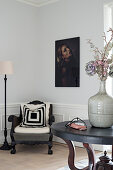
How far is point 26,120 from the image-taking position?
4773 mm

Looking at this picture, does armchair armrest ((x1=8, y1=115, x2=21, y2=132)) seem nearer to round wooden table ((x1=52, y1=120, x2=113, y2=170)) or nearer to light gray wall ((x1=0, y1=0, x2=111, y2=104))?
light gray wall ((x1=0, y1=0, x2=111, y2=104))

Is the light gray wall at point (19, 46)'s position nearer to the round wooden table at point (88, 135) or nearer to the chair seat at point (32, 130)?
the chair seat at point (32, 130)

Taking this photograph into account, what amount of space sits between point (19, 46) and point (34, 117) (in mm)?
1574

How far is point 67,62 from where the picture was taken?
5.17 meters

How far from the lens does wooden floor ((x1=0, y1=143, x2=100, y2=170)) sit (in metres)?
3.70

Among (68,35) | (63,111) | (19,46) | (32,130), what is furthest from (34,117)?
(68,35)

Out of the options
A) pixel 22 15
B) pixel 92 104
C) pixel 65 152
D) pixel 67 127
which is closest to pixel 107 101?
pixel 92 104

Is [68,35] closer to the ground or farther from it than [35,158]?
farther from it

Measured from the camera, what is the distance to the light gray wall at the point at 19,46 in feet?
17.1

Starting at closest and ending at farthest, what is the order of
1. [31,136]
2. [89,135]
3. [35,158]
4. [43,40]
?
[89,135] → [35,158] → [31,136] → [43,40]

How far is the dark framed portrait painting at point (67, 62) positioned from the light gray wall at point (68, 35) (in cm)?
8

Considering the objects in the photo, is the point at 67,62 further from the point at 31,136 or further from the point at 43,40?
the point at 31,136

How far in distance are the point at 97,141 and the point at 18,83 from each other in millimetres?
3534

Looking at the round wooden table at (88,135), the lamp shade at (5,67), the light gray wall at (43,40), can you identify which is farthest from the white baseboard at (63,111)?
the round wooden table at (88,135)
